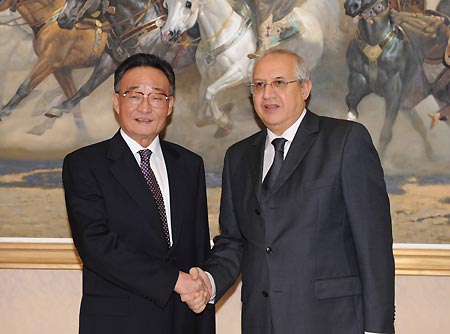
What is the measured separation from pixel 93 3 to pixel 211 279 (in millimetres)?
1877

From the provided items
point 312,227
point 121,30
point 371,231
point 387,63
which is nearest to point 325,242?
point 312,227

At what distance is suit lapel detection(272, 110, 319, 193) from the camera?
106 inches

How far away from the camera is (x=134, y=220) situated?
270 cm

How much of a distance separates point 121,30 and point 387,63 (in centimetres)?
154

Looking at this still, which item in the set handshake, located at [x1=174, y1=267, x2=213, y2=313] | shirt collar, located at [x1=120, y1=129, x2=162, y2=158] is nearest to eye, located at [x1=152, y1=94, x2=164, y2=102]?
shirt collar, located at [x1=120, y1=129, x2=162, y2=158]

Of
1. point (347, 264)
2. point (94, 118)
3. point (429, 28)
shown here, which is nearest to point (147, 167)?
point (347, 264)

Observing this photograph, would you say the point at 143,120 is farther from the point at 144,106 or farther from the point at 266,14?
the point at 266,14

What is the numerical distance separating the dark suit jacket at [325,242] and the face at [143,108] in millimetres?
569

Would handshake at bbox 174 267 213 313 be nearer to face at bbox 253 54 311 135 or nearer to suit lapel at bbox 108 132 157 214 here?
suit lapel at bbox 108 132 157 214

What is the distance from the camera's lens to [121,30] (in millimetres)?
3865

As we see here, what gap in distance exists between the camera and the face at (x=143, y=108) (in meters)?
2.80

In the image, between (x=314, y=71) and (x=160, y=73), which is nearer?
(x=160, y=73)

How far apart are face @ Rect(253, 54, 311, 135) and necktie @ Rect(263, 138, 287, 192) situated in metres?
0.05

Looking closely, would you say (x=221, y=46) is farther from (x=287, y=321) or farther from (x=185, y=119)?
(x=287, y=321)
